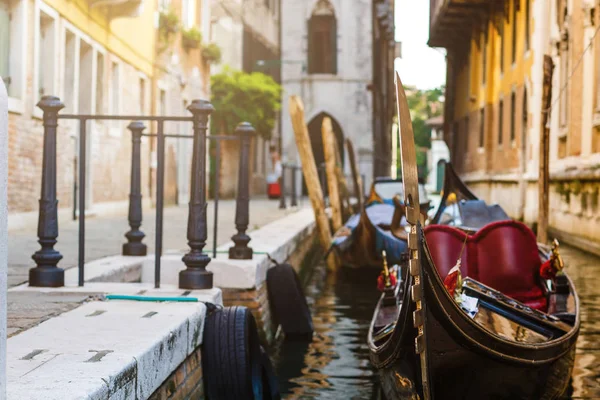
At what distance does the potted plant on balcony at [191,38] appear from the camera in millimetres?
21984

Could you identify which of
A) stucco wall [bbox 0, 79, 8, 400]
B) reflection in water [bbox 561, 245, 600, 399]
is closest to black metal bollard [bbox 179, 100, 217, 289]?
reflection in water [bbox 561, 245, 600, 399]

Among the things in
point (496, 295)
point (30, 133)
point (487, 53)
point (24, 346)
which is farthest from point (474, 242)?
point (487, 53)

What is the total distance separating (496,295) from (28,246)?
4996 millimetres

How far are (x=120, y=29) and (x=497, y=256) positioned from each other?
12115mm

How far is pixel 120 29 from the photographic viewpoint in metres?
17.3

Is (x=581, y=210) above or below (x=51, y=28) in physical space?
below

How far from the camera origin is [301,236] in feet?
41.4

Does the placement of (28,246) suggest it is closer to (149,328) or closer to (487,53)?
(149,328)

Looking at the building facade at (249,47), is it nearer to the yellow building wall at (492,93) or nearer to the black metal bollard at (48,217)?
the yellow building wall at (492,93)

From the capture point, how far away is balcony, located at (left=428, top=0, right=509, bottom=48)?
28.2 m

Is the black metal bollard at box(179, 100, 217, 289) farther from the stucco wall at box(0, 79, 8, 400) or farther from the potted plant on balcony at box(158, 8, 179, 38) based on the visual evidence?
the potted plant on balcony at box(158, 8, 179, 38)

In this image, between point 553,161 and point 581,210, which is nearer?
point 581,210

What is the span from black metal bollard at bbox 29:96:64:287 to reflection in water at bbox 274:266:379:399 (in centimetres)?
146

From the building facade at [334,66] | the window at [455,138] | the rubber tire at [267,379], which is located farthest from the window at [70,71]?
the window at [455,138]
